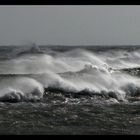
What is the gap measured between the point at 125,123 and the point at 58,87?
208 centimetres

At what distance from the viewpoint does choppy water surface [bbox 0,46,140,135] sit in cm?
353

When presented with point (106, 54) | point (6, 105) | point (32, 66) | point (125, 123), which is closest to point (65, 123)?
point (125, 123)

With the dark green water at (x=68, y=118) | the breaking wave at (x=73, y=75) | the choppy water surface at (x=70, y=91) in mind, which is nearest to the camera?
the dark green water at (x=68, y=118)

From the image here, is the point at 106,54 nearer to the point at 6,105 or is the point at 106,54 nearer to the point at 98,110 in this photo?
the point at 98,110

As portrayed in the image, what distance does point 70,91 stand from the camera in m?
5.26

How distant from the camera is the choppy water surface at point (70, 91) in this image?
139 inches

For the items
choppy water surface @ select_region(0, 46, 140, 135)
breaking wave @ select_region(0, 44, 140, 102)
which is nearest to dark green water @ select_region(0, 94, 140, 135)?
choppy water surface @ select_region(0, 46, 140, 135)

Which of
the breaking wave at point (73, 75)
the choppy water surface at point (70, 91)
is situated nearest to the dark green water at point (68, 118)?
the choppy water surface at point (70, 91)

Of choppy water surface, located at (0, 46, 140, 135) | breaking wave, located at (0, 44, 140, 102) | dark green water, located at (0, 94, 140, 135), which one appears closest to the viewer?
dark green water, located at (0, 94, 140, 135)

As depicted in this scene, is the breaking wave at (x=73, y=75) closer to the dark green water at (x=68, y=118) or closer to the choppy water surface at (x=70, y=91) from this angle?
the choppy water surface at (x=70, y=91)

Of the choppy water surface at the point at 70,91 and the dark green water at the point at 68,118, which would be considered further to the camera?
the choppy water surface at the point at 70,91

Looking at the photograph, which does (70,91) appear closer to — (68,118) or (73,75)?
(73,75)

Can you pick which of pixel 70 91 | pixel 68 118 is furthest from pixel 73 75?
pixel 68 118

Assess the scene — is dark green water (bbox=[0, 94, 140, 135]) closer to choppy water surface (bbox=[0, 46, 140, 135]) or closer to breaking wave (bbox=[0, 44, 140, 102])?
choppy water surface (bbox=[0, 46, 140, 135])
